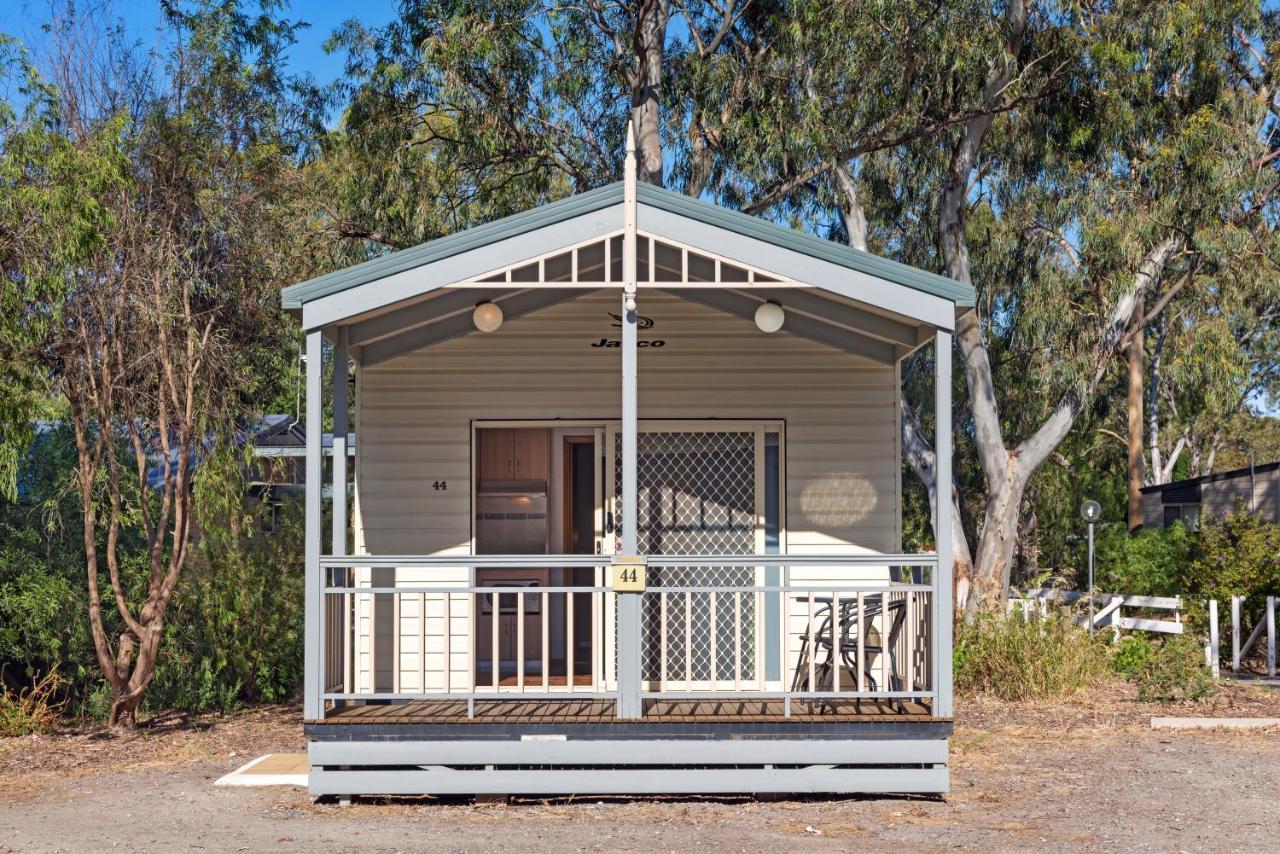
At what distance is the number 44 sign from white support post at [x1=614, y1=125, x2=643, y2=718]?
40 millimetres

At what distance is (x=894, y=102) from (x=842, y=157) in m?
0.91

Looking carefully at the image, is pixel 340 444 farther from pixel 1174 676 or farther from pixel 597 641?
pixel 1174 676

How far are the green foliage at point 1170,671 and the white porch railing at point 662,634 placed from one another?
3.20 meters

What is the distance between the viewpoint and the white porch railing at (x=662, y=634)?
805 cm

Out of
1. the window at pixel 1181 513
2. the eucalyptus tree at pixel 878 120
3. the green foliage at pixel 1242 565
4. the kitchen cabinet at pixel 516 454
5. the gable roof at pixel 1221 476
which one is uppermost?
the eucalyptus tree at pixel 878 120

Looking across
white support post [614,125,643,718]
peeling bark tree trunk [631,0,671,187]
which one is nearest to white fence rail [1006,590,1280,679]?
white support post [614,125,643,718]

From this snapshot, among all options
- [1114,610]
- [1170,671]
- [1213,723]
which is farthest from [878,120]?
[1213,723]

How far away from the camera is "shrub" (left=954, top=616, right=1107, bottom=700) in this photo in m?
11.7

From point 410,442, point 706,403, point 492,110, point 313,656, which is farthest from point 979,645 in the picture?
point 492,110

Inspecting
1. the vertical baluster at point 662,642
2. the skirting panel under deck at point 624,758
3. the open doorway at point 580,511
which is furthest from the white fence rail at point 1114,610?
the skirting panel under deck at point 624,758

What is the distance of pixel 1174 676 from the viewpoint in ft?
38.1

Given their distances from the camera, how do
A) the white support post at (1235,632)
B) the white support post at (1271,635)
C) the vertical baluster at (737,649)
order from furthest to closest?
the white support post at (1235,632), the white support post at (1271,635), the vertical baluster at (737,649)

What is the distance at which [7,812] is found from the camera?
7527 millimetres

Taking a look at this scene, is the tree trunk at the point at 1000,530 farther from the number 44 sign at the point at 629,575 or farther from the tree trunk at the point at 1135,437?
the number 44 sign at the point at 629,575
